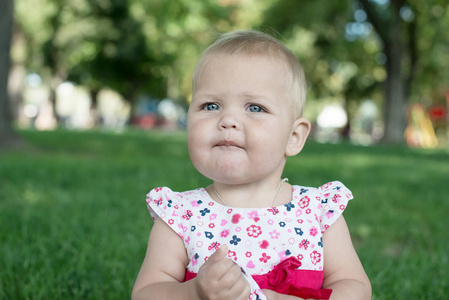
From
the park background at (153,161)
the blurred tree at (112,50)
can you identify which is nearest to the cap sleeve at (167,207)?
the park background at (153,161)

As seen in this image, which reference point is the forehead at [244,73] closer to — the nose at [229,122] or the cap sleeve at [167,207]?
the nose at [229,122]

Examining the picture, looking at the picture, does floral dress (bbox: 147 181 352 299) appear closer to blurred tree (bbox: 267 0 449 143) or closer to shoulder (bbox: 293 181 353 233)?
shoulder (bbox: 293 181 353 233)

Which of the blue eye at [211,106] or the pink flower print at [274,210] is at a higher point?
the blue eye at [211,106]

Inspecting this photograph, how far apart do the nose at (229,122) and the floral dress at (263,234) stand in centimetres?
27

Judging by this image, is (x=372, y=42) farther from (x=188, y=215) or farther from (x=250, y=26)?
(x=188, y=215)

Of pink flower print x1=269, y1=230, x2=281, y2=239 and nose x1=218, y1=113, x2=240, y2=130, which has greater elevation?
nose x1=218, y1=113, x2=240, y2=130

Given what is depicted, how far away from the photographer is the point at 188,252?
1.66 metres

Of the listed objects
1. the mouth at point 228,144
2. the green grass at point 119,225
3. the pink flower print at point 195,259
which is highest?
the mouth at point 228,144

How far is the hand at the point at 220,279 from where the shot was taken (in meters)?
1.29

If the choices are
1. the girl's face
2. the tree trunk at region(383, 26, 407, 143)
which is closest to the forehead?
the girl's face

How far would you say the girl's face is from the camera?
1.62m

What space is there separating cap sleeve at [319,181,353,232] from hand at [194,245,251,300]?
19.8 inches

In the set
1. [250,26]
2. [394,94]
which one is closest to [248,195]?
[394,94]

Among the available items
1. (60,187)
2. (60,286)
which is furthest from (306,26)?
(60,286)
